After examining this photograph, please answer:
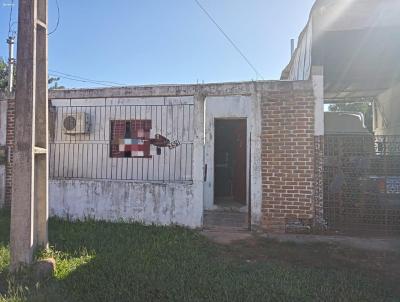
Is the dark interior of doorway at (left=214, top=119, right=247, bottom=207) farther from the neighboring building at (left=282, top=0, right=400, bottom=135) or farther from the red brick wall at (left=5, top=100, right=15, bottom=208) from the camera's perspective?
the red brick wall at (left=5, top=100, right=15, bottom=208)

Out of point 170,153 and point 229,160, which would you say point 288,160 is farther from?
point 229,160

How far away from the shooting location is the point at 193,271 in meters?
4.20

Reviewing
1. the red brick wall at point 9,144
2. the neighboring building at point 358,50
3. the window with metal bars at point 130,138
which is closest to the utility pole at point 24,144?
the window with metal bars at point 130,138

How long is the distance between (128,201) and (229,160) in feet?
13.5

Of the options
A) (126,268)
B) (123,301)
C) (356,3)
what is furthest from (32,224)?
(356,3)

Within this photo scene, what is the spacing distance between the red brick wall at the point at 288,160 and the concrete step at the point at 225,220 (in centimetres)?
83

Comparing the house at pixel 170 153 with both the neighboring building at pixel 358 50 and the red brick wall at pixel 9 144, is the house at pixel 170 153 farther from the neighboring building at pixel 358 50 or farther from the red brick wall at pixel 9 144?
the neighboring building at pixel 358 50

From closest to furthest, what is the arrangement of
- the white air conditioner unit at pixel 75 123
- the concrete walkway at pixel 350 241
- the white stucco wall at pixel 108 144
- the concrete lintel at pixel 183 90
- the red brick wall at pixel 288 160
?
the concrete walkway at pixel 350 241, the red brick wall at pixel 288 160, the concrete lintel at pixel 183 90, the white stucco wall at pixel 108 144, the white air conditioner unit at pixel 75 123

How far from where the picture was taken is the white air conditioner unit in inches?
293

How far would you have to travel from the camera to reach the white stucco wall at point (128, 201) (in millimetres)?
6543

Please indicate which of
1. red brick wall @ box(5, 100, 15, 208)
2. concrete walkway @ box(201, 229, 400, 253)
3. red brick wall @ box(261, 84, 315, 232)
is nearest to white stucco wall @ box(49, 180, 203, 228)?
concrete walkway @ box(201, 229, 400, 253)

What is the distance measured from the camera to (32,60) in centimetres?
421

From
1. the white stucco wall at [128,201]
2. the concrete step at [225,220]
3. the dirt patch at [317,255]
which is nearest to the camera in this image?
the dirt patch at [317,255]

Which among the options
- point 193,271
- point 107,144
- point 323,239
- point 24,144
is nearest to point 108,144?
point 107,144
